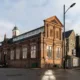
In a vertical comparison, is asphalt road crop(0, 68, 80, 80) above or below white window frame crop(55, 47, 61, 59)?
below

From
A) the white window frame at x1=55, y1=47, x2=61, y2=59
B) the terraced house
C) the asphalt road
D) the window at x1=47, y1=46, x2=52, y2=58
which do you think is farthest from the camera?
the white window frame at x1=55, y1=47, x2=61, y2=59

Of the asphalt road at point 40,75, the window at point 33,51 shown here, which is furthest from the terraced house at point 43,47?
the asphalt road at point 40,75

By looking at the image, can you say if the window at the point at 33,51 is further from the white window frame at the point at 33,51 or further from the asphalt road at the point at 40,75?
the asphalt road at the point at 40,75

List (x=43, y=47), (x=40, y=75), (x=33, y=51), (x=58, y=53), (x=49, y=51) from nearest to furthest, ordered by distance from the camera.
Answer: (x=40, y=75) < (x=43, y=47) < (x=49, y=51) < (x=33, y=51) < (x=58, y=53)

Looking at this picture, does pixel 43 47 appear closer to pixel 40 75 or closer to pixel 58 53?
pixel 58 53

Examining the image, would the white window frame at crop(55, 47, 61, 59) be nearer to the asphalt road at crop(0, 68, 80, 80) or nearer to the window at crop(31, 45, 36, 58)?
the window at crop(31, 45, 36, 58)

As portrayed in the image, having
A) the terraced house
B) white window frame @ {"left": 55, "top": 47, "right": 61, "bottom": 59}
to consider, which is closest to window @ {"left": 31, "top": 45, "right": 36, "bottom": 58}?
the terraced house

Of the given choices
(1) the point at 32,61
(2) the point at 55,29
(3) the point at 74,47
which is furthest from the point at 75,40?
(1) the point at 32,61

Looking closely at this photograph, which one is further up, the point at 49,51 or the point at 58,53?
the point at 49,51

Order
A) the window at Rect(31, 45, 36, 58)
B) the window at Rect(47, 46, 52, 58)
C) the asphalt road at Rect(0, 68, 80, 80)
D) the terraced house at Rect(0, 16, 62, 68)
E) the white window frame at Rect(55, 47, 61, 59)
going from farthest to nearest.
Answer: the white window frame at Rect(55, 47, 61, 59)
the window at Rect(31, 45, 36, 58)
the window at Rect(47, 46, 52, 58)
the terraced house at Rect(0, 16, 62, 68)
the asphalt road at Rect(0, 68, 80, 80)

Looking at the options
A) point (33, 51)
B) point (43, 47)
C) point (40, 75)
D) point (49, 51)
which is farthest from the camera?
point (33, 51)

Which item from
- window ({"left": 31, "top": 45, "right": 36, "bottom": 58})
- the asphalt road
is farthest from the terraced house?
the asphalt road

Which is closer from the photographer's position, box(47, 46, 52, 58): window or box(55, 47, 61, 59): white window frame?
box(47, 46, 52, 58): window

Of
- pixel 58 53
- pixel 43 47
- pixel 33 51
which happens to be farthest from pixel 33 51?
pixel 58 53
